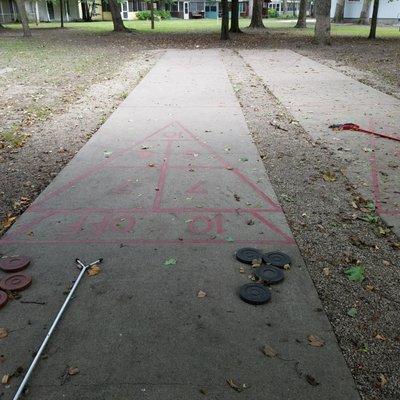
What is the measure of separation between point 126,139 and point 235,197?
321 cm

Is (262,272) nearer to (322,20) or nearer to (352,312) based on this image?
(352,312)

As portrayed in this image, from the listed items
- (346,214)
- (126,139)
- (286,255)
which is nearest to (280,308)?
(286,255)

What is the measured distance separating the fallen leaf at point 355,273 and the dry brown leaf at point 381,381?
1.14 metres

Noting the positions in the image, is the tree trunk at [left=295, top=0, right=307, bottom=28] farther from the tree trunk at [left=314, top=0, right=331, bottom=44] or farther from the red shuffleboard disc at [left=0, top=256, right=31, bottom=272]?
the red shuffleboard disc at [left=0, top=256, right=31, bottom=272]

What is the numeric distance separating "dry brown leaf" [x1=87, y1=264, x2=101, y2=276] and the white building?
151ft

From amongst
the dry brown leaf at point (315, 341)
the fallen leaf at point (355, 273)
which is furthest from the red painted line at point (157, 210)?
the dry brown leaf at point (315, 341)

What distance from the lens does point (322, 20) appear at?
22484 millimetres

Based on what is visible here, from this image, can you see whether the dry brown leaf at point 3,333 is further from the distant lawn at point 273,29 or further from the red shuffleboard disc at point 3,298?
the distant lawn at point 273,29

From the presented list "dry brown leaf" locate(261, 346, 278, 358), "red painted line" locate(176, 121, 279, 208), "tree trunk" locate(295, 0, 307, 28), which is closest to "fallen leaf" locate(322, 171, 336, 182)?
"red painted line" locate(176, 121, 279, 208)

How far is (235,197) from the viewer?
A: 5.54 metres

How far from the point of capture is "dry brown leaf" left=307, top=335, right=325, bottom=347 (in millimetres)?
3127

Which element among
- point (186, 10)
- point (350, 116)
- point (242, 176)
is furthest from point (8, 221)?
point (186, 10)

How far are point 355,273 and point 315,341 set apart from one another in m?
1.11

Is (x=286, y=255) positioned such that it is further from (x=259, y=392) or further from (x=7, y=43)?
(x=7, y=43)
